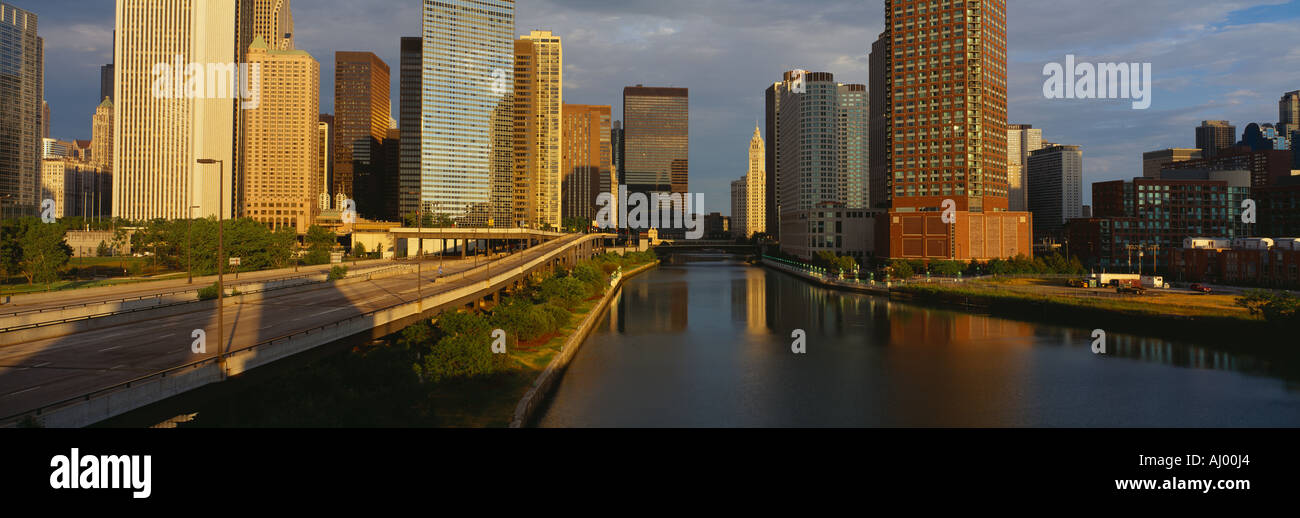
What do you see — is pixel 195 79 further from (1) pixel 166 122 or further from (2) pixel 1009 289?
(2) pixel 1009 289

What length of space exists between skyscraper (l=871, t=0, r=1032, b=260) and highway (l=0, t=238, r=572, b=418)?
356 feet

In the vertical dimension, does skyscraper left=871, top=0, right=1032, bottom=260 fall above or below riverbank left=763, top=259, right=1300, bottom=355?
above

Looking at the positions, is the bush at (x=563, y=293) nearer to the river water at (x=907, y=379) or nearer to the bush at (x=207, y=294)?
→ the river water at (x=907, y=379)

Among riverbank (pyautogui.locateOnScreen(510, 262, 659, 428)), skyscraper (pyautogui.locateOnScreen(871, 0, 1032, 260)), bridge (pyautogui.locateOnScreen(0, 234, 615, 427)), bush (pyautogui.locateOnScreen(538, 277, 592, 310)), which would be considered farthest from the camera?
skyscraper (pyautogui.locateOnScreen(871, 0, 1032, 260))

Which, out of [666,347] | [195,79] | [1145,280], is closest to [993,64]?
[1145,280]

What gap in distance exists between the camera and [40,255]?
231 ft

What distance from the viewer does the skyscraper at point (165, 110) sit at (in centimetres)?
18362

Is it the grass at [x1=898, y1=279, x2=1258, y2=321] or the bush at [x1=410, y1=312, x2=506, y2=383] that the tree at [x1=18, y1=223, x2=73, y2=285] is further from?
the grass at [x1=898, y1=279, x2=1258, y2=321]

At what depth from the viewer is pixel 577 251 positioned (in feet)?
510

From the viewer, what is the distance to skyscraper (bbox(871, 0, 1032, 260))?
128 m

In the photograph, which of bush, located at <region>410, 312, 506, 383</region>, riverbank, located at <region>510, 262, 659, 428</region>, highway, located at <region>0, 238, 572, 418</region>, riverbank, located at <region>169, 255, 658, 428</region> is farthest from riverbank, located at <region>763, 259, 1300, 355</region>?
highway, located at <region>0, 238, 572, 418</region>

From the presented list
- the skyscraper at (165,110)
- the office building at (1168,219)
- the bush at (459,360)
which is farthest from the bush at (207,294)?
the skyscraper at (165,110)

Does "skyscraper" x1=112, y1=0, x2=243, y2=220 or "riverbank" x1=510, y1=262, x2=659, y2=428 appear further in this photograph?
"skyscraper" x1=112, y1=0, x2=243, y2=220

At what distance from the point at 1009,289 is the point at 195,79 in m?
215
